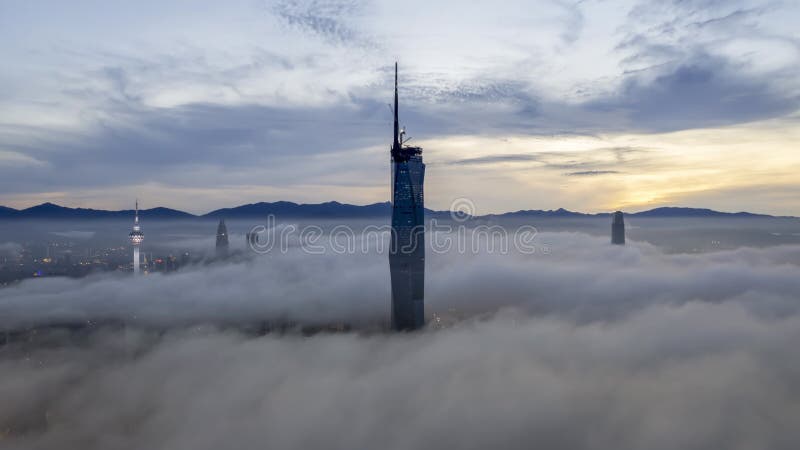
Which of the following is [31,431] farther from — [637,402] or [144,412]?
[637,402]

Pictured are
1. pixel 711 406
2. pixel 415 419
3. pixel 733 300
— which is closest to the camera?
pixel 711 406

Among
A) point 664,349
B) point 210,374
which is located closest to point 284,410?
point 210,374

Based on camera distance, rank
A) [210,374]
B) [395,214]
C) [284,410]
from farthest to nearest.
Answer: [395,214] → [210,374] → [284,410]

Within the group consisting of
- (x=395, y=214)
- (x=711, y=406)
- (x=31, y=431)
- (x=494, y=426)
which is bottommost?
(x=31, y=431)

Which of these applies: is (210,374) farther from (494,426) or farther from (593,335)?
(593,335)

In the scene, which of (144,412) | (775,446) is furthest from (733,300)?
(144,412)

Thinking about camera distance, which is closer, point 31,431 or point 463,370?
point 31,431

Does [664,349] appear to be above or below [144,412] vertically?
above
